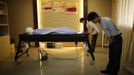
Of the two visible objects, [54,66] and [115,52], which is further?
[54,66]

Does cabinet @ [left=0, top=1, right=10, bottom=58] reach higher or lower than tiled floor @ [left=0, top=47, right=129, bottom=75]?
higher

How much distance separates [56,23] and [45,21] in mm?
445

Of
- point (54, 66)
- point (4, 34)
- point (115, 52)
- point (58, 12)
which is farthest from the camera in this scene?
point (58, 12)

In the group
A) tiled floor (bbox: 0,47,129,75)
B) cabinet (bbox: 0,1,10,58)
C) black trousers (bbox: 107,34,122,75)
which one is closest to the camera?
black trousers (bbox: 107,34,122,75)

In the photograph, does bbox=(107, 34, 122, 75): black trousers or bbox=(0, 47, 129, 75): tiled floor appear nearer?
bbox=(107, 34, 122, 75): black trousers

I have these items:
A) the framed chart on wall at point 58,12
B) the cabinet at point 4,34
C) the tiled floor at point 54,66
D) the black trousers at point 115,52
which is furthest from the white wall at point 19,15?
the black trousers at point 115,52

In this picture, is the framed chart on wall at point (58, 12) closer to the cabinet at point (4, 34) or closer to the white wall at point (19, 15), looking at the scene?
the white wall at point (19, 15)

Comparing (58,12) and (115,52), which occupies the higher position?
(58,12)

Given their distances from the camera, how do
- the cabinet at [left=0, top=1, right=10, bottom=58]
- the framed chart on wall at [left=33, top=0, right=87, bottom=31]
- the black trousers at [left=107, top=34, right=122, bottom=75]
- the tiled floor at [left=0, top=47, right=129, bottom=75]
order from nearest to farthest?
the black trousers at [left=107, top=34, right=122, bottom=75] < the tiled floor at [left=0, top=47, right=129, bottom=75] < the cabinet at [left=0, top=1, right=10, bottom=58] < the framed chart on wall at [left=33, top=0, right=87, bottom=31]

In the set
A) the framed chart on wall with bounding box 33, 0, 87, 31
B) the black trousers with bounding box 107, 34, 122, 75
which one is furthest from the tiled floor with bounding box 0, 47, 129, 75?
the framed chart on wall with bounding box 33, 0, 87, 31

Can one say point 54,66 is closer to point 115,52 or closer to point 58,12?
point 115,52

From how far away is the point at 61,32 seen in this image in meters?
4.71

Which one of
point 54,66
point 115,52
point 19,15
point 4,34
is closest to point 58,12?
Result: point 19,15

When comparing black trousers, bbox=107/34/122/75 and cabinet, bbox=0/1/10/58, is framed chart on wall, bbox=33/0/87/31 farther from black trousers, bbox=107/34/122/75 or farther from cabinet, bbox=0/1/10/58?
black trousers, bbox=107/34/122/75
